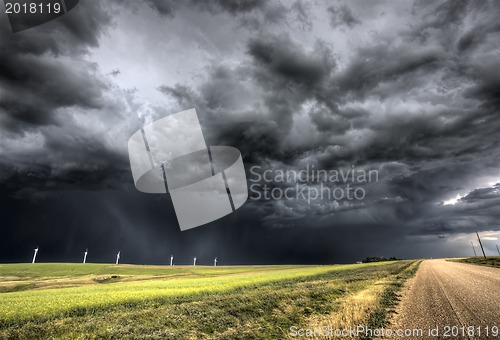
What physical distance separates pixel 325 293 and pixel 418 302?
27.2 feet

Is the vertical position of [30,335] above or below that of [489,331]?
below

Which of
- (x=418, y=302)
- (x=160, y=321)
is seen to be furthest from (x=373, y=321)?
(x=160, y=321)

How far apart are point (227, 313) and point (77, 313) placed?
15.8 metres

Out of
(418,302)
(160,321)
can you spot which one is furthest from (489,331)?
(160,321)

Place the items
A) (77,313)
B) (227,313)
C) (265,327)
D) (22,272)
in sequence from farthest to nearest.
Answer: (22,272) < (77,313) < (227,313) < (265,327)

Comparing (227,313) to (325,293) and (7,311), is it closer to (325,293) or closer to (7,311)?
(325,293)

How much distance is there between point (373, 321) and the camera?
1371 centimetres

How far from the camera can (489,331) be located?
10.9m

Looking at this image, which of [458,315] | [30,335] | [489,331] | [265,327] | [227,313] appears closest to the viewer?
[489,331]

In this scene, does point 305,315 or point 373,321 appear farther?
point 305,315

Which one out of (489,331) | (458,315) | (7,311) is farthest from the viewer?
(7,311)

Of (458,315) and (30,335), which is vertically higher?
(458,315)

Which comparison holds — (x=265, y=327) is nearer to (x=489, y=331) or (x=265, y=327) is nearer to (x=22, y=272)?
(x=489, y=331)

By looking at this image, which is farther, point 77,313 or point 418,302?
point 77,313
